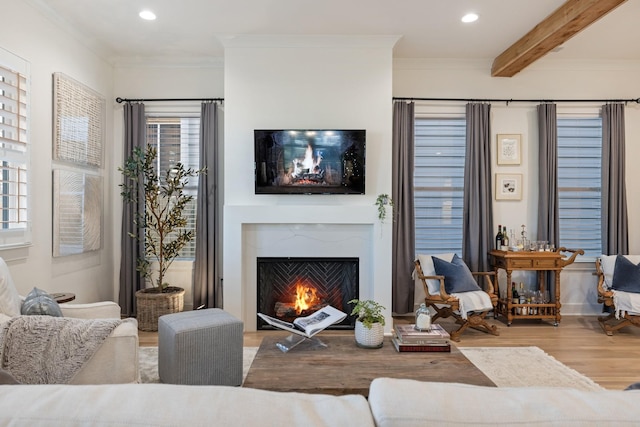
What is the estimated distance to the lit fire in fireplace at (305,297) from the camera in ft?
14.3

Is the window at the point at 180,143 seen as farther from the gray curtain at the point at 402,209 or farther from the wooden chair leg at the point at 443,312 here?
the wooden chair leg at the point at 443,312

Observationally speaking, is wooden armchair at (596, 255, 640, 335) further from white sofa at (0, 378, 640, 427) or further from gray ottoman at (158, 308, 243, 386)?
white sofa at (0, 378, 640, 427)

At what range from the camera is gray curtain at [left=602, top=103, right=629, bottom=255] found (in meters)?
4.75

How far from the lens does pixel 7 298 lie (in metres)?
2.30

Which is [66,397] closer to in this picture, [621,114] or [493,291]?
[493,291]

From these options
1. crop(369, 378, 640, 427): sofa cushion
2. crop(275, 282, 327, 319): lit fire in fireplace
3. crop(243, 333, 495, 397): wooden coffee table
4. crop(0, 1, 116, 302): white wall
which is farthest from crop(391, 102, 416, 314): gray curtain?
crop(369, 378, 640, 427): sofa cushion

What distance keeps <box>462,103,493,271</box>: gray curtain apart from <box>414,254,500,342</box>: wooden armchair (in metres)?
0.32

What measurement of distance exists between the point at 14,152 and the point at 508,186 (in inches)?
187

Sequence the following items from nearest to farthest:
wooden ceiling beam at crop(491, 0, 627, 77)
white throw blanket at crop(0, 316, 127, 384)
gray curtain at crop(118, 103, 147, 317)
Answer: white throw blanket at crop(0, 316, 127, 384) → wooden ceiling beam at crop(491, 0, 627, 77) → gray curtain at crop(118, 103, 147, 317)

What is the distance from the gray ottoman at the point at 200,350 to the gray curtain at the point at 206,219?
1.80 meters

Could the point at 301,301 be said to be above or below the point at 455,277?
below

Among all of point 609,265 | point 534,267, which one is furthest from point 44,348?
point 609,265

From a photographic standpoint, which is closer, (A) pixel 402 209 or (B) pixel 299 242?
(B) pixel 299 242

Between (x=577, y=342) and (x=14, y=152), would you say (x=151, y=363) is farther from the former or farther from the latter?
(x=577, y=342)
